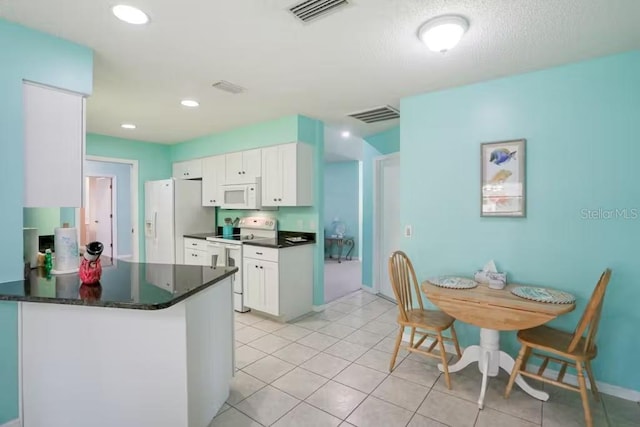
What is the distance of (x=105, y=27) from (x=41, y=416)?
2.22 m

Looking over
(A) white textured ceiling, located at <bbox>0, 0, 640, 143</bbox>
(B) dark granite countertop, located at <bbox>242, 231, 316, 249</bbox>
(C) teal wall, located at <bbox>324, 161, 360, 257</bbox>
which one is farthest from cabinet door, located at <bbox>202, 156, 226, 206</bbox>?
(C) teal wall, located at <bbox>324, 161, 360, 257</bbox>

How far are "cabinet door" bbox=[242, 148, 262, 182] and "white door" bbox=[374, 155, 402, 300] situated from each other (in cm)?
176

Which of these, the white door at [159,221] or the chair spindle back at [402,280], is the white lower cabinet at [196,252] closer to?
the white door at [159,221]

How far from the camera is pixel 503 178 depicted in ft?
8.36

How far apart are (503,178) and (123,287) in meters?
2.81

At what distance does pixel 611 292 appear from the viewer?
219cm

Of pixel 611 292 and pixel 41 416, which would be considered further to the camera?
pixel 611 292

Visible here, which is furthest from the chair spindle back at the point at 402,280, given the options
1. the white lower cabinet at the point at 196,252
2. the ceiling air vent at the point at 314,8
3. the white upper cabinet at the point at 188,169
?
the white upper cabinet at the point at 188,169

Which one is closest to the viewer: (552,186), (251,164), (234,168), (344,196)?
(552,186)

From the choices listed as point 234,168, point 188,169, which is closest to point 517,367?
point 234,168

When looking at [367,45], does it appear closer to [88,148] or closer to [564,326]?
[564,326]

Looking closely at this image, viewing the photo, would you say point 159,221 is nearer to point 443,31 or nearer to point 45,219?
point 45,219

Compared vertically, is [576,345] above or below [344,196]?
below

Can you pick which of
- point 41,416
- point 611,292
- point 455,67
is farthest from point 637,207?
point 41,416
